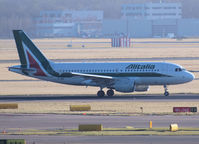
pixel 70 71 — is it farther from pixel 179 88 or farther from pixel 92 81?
pixel 179 88

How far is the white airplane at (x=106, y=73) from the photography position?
60.7 meters

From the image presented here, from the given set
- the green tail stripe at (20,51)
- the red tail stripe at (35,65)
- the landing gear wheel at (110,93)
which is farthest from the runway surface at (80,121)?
the green tail stripe at (20,51)

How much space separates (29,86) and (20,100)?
51.9ft

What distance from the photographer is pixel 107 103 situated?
2168 inches

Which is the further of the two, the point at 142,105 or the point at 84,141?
the point at 142,105

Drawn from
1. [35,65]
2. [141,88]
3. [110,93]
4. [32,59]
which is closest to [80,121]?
[110,93]

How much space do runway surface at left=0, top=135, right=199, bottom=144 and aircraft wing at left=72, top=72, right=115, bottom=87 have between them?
24055mm

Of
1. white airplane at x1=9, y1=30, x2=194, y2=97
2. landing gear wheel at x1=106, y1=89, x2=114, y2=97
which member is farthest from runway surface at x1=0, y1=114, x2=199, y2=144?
landing gear wheel at x1=106, y1=89, x2=114, y2=97

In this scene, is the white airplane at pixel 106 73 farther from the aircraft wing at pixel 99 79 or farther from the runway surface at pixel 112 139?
the runway surface at pixel 112 139

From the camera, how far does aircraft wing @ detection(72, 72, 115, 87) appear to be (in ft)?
198

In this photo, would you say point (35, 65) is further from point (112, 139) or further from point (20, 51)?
point (112, 139)

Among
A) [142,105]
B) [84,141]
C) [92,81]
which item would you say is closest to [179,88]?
[92,81]

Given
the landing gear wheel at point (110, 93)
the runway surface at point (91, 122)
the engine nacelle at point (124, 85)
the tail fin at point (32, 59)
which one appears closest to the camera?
the runway surface at point (91, 122)

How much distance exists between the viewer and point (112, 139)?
3553 cm
